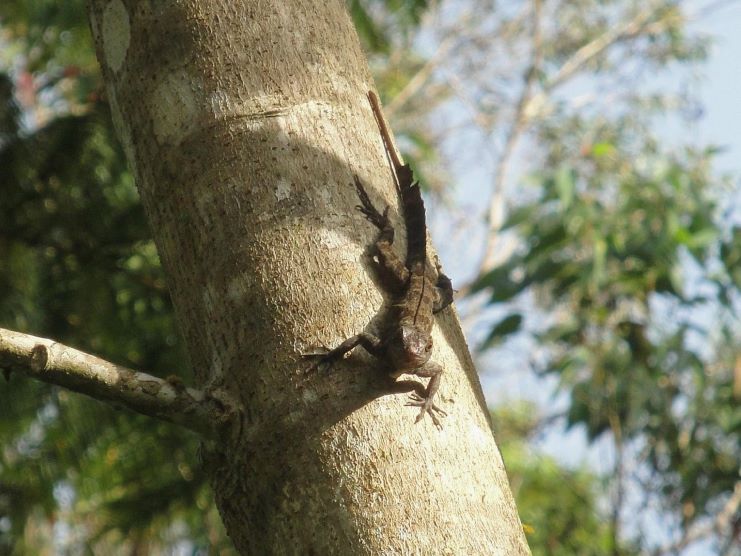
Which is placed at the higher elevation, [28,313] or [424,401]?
[424,401]

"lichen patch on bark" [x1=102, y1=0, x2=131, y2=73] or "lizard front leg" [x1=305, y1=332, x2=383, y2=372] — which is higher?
"lichen patch on bark" [x1=102, y1=0, x2=131, y2=73]

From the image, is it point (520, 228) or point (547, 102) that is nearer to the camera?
point (520, 228)

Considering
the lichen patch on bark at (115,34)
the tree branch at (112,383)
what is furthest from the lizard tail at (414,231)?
the lichen patch on bark at (115,34)

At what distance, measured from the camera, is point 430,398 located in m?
1.99

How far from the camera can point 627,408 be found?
226 inches

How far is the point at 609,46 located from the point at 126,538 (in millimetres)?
14617

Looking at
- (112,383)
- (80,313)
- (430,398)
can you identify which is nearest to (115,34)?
(112,383)

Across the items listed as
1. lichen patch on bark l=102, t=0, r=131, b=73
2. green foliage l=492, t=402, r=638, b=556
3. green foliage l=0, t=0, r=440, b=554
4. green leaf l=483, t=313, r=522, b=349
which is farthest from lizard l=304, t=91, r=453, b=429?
green foliage l=492, t=402, r=638, b=556

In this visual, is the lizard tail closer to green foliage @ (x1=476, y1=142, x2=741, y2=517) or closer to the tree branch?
the tree branch

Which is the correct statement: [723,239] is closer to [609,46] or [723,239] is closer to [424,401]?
[424,401]

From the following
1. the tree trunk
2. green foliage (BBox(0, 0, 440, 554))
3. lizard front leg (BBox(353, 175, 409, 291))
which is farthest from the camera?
green foliage (BBox(0, 0, 440, 554))

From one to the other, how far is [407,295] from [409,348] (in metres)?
0.30

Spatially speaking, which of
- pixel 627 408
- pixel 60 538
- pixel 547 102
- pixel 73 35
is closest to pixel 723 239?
pixel 627 408

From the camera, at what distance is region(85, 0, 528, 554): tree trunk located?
1.80m
